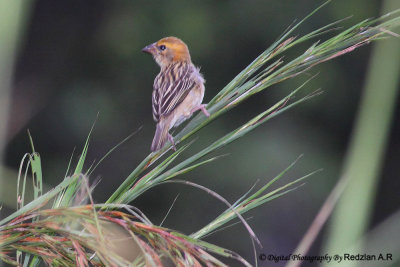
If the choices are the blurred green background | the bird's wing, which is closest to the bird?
the bird's wing

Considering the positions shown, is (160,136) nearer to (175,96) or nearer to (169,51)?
(175,96)

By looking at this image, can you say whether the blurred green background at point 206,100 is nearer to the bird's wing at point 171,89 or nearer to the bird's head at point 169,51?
the bird's head at point 169,51

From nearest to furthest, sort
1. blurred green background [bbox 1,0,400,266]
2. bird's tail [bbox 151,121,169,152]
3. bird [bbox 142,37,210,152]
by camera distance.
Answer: bird's tail [bbox 151,121,169,152] → bird [bbox 142,37,210,152] → blurred green background [bbox 1,0,400,266]

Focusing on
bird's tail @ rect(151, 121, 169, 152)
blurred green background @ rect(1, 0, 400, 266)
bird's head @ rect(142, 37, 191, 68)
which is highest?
bird's head @ rect(142, 37, 191, 68)

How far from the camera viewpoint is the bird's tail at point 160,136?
3.38m

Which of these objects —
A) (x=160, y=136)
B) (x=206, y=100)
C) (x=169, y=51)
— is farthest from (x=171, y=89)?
(x=206, y=100)

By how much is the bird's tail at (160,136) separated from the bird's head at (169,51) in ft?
3.41

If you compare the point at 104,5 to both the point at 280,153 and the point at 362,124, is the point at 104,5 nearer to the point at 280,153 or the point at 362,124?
the point at 280,153

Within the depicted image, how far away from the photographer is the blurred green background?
8.96 metres

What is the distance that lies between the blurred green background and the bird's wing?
171 inches

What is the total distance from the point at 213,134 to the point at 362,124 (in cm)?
747

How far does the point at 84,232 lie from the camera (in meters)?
1.55

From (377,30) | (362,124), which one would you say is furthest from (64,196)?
(377,30)

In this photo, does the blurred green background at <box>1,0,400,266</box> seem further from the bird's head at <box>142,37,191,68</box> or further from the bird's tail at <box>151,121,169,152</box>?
the bird's tail at <box>151,121,169,152</box>
